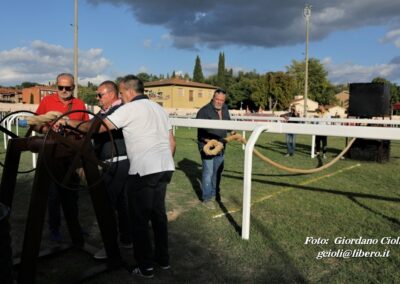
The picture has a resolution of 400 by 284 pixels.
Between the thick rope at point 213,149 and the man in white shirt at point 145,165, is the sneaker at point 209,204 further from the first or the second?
the man in white shirt at point 145,165

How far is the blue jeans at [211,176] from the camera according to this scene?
19.7ft

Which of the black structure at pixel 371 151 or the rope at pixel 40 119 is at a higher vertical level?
the rope at pixel 40 119

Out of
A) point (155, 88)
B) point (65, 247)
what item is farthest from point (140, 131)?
point (155, 88)

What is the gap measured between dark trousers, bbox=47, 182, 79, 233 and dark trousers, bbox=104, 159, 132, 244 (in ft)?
1.45

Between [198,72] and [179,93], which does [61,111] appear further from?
[198,72]

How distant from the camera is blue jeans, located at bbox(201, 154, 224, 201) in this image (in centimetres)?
600

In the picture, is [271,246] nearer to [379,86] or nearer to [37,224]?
[37,224]

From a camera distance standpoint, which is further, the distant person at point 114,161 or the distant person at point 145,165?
the distant person at point 114,161

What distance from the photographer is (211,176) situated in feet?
19.8

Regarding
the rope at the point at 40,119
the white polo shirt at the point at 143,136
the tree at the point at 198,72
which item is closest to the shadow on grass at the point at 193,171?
the white polo shirt at the point at 143,136

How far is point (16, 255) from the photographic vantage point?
3.96 metres

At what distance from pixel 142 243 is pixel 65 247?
1.05m

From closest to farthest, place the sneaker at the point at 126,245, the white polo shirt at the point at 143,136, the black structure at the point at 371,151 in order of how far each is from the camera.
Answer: the white polo shirt at the point at 143,136
the sneaker at the point at 126,245
the black structure at the point at 371,151

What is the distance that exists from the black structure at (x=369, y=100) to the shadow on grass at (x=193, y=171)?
605 centimetres
